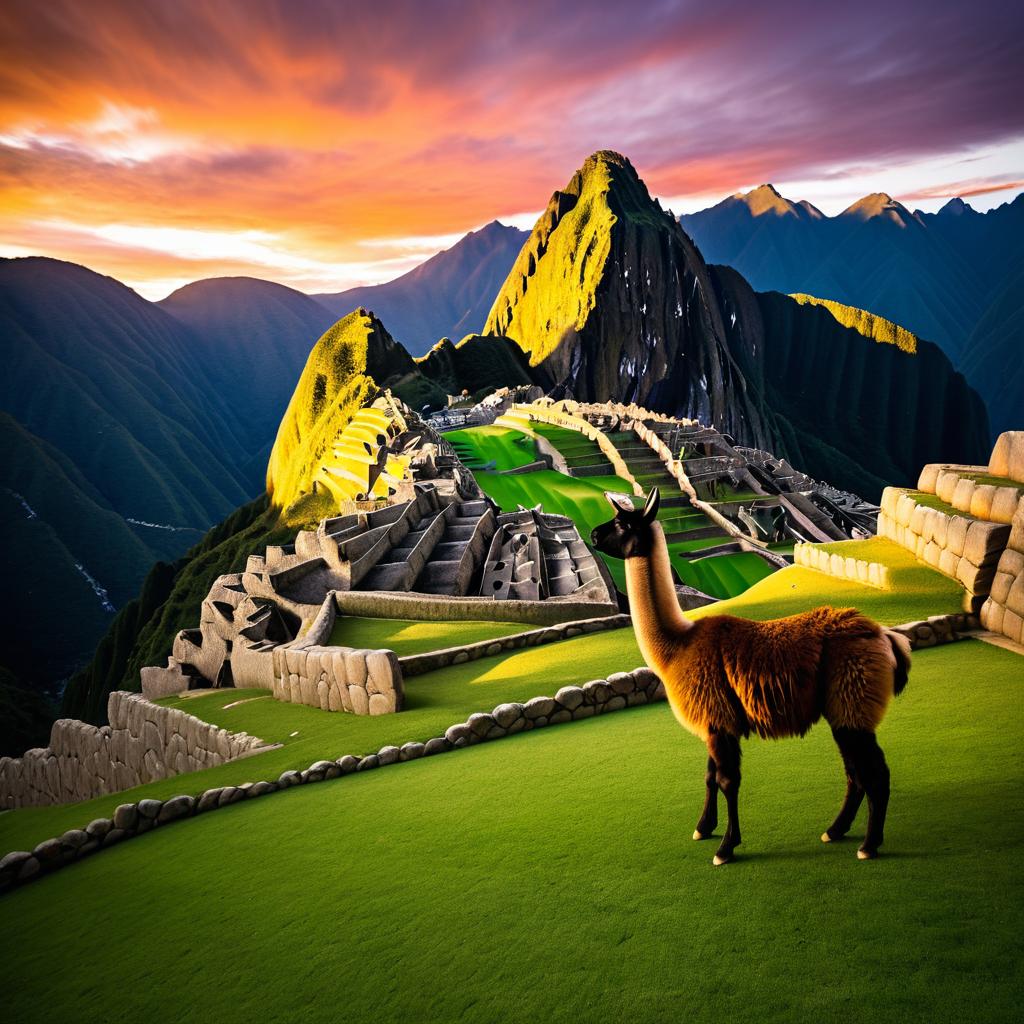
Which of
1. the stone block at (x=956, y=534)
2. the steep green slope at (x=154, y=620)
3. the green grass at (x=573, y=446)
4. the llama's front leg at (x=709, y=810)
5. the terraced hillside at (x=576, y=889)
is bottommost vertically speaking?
the steep green slope at (x=154, y=620)

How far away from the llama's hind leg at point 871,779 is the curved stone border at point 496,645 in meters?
8.79

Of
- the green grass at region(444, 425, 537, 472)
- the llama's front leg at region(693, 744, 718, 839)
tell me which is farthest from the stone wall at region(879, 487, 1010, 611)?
the green grass at region(444, 425, 537, 472)

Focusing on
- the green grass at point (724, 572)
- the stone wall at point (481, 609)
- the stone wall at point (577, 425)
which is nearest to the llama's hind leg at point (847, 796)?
the stone wall at point (481, 609)

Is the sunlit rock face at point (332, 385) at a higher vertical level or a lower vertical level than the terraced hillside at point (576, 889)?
higher

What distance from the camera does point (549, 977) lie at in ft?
11.9

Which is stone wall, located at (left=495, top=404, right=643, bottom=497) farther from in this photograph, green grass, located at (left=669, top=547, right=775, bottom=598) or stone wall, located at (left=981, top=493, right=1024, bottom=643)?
stone wall, located at (left=981, top=493, right=1024, bottom=643)

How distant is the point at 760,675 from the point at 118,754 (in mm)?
15291

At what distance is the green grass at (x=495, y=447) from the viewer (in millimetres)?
57438

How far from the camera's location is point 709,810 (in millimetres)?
4539

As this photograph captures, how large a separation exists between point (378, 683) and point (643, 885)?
6734 mm

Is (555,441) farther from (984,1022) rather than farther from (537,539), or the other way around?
(984,1022)

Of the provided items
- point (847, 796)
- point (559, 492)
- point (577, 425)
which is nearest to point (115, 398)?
point (577, 425)

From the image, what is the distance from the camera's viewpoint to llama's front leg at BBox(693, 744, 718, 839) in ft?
14.7

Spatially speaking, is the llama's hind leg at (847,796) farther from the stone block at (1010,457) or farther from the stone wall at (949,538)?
the stone block at (1010,457)
